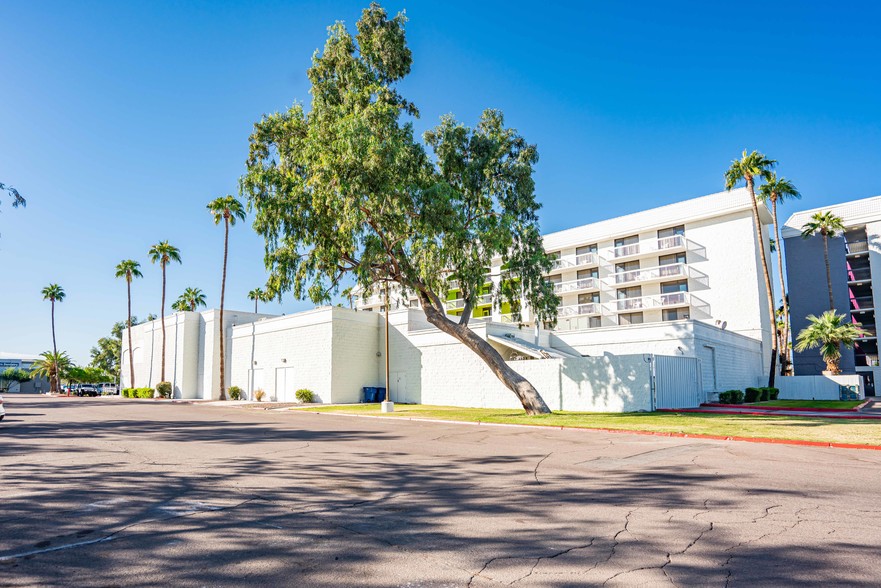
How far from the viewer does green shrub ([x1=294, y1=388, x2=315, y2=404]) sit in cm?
3791

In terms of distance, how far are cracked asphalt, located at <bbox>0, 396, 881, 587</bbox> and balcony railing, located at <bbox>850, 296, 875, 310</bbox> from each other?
2078 inches

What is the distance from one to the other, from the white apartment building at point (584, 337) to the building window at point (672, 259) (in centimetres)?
13

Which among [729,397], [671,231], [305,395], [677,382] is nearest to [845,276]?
[671,231]

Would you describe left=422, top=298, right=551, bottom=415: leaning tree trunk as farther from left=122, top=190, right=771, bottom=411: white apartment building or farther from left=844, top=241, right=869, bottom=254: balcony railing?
left=844, top=241, right=869, bottom=254: balcony railing

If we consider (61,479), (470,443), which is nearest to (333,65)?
(470,443)

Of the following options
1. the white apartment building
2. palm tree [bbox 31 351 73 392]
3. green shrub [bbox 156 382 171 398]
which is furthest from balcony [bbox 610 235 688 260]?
palm tree [bbox 31 351 73 392]

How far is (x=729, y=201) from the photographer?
47219mm

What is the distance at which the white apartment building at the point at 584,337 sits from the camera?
2795 centimetres

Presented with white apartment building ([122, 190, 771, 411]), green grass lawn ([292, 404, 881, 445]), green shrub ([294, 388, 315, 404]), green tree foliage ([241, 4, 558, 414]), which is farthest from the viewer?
green shrub ([294, 388, 315, 404])

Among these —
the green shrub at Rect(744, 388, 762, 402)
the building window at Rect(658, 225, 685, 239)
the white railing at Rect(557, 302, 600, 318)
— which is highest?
the building window at Rect(658, 225, 685, 239)

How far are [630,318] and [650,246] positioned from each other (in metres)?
6.94

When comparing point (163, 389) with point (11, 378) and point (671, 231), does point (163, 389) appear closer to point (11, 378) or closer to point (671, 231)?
point (671, 231)

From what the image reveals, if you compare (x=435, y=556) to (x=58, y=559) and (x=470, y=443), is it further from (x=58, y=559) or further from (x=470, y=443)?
(x=470, y=443)

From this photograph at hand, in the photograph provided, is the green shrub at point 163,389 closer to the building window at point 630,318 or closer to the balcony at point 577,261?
the balcony at point 577,261
